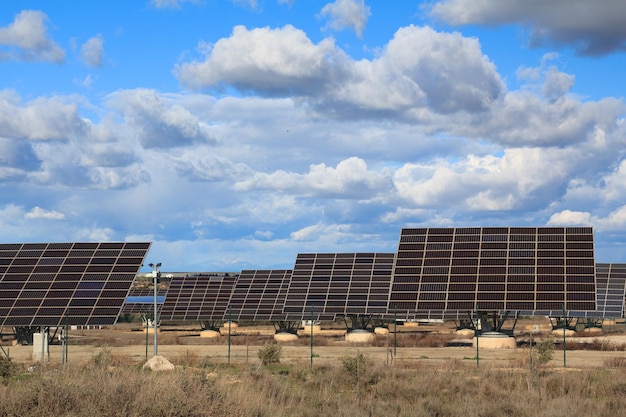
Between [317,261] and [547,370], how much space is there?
36008 millimetres

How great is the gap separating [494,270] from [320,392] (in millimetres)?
27468

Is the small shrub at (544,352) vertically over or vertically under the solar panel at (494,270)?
under

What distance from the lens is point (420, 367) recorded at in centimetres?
3609

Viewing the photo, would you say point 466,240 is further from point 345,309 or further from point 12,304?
point 12,304

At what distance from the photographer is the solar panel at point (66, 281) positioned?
46.1m

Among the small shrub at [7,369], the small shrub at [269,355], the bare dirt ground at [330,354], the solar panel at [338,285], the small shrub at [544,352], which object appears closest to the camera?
the small shrub at [7,369]

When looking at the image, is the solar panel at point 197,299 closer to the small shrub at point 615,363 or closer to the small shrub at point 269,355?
the small shrub at point 269,355

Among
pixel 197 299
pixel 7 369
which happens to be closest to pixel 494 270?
pixel 7 369

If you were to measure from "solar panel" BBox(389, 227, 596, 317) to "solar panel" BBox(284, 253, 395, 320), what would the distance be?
7.34 metres

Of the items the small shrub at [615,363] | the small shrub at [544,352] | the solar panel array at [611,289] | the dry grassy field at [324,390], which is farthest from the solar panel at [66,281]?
the solar panel array at [611,289]

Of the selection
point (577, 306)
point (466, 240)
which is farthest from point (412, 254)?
point (577, 306)

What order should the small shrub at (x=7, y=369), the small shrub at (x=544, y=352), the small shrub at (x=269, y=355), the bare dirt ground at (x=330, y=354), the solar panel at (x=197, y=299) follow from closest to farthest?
1. the small shrub at (x=7, y=369)
2. the small shrub at (x=544, y=352)
3. the small shrub at (x=269, y=355)
4. the bare dirt ground at (x=330, y=354)
5. the solar panel at (x=197, y=299)

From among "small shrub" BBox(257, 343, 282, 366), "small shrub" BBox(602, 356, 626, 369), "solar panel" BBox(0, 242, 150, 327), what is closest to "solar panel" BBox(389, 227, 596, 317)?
"small shrub" BBox(602, 356, 626, 369)

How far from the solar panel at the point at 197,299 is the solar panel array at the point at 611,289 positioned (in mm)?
35645
